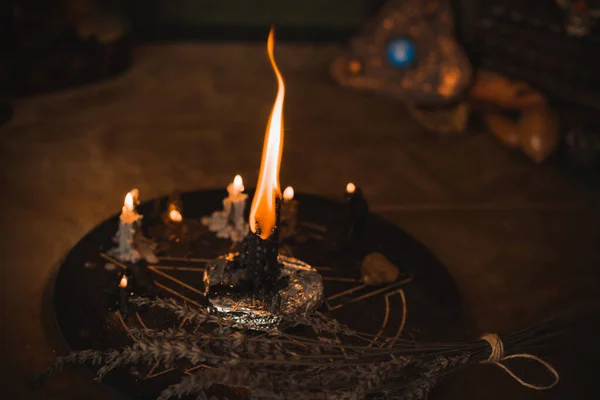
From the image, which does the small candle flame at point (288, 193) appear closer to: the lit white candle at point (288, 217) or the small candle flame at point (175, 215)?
the lit white candle at point (288, 217)

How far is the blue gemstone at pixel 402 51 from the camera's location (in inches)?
196

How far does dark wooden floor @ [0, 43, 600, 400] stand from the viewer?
2.50 metres

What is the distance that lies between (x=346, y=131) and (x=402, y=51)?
101 centimetres

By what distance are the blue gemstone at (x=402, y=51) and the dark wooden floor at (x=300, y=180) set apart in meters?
0.37

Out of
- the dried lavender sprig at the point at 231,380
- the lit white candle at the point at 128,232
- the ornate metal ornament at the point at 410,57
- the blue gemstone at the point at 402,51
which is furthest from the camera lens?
the blue gemstone at the point at 402,51

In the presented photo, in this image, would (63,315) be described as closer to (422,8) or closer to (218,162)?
(218,162)

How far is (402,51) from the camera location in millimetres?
4973

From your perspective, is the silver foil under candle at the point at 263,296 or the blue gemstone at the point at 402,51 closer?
the silver foil under candle at the point at 263,296

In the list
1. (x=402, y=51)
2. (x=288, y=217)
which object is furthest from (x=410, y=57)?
(x=288, y=217)

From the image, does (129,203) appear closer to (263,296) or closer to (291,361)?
(263,296)

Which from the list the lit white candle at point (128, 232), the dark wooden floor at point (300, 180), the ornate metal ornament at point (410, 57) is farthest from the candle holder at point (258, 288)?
the ornate metal ornament at point (410, 57)

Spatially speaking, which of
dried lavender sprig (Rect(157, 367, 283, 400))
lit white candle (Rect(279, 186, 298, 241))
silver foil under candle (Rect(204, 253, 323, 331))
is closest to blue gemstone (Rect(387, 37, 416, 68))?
lit white candle (Rect(279, 186, 298, 241))

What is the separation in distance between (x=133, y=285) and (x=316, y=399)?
0.86 m

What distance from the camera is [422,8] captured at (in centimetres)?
501
